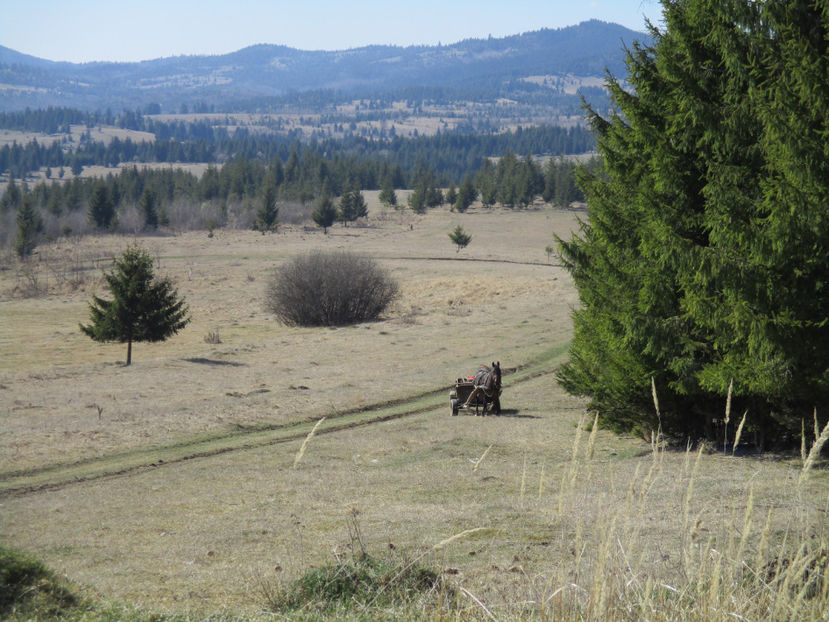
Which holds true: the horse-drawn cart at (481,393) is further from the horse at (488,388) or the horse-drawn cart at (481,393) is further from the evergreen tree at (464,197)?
the evergreen tree at (464,197)

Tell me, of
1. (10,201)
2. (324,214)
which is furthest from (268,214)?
(10,201)

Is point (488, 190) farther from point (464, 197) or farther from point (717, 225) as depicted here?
point (717, 225)

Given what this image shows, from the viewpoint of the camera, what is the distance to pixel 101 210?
119 meters

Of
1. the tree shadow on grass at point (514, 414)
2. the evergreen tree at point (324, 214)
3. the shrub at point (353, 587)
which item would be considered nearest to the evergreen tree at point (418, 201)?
the evergreen tree at point (324, 214)

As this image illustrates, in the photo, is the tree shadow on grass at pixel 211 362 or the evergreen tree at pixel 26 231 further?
the evergreen tree at pixel 26 231

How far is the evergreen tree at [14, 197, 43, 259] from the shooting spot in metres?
93.0

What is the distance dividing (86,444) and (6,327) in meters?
38.0

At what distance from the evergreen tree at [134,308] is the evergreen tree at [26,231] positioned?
63814 mm

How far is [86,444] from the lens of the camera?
64.1 ft

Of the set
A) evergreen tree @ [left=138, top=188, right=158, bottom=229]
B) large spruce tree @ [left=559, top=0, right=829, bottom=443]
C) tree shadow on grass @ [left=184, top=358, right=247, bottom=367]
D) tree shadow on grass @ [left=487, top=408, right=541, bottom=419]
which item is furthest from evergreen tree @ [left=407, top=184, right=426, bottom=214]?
large spruce tree @ [left=559, top=0, right=829, bottom=443]

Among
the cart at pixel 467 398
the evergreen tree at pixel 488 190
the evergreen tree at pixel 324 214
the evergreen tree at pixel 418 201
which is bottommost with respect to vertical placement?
the cart at pixel 467 398

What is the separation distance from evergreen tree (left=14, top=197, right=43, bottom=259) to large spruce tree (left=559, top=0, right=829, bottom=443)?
92869mm

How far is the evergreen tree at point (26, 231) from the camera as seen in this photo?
93.0 m

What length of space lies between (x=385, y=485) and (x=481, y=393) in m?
7.60
